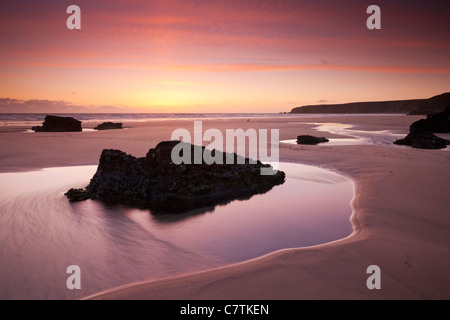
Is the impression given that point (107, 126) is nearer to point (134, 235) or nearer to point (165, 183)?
point (165, 183)

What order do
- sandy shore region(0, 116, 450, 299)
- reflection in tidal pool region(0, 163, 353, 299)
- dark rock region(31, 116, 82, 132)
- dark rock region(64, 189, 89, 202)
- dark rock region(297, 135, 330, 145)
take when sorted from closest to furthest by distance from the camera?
sandy shore region(0, 116, 450, 299) → reflection in tidal pool region(0, 163, 353, 299) → dark rock region(64, 189, 89, 202) → dark rock region(297, 135, 330, 145) → dark rock region(31, 116, 82, 132)

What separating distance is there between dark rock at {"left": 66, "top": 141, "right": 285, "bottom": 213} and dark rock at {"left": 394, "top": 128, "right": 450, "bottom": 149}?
10.2 metres

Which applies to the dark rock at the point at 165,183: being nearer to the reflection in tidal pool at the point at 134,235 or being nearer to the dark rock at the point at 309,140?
the reflection in tidal pool at the point at 134,235

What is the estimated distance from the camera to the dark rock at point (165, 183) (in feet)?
17.7

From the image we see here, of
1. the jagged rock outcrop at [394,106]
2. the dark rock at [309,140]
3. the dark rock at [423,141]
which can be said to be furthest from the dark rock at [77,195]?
the jagged rock outcrop at [394,106]

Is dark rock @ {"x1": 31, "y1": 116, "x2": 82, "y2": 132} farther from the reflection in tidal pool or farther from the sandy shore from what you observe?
the sandy shore

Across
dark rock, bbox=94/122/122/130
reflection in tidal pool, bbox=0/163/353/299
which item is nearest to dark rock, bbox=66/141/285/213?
reflection in tidal pool, bbox=0/163/353/299

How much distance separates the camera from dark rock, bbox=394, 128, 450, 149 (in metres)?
12.3

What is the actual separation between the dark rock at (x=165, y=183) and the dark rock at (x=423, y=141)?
1016cm

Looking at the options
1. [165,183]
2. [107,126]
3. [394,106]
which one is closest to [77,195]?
[165,183]

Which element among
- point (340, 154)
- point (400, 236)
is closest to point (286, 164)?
point (340, 154)

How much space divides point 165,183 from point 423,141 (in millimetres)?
12577

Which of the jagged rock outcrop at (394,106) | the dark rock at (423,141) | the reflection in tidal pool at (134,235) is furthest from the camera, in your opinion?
the jagged rock outcrop at (394,106)
